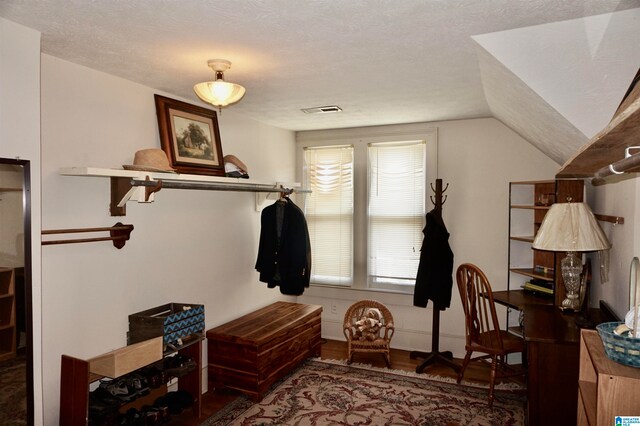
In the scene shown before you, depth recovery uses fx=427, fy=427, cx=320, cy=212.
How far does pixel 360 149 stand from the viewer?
469cm

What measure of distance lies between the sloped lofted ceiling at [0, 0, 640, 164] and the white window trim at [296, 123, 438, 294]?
5.25ft

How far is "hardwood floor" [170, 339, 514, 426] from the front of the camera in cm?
320

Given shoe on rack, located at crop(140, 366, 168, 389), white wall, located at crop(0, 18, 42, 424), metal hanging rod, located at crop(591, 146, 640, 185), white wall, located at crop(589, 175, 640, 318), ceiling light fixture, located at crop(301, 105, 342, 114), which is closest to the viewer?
metal hanging rod, located at crop(591, 146, 640, 185)

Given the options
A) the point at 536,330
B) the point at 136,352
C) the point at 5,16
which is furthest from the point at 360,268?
the point at 5,16

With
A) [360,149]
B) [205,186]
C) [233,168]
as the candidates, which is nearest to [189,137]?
[233,168]

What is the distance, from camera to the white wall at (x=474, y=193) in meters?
4.07

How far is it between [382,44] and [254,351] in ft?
7.74

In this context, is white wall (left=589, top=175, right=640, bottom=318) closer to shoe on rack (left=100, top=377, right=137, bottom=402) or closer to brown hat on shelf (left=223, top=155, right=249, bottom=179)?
brown hat on shelf (left=223, top=155, right=249, bottom=179)

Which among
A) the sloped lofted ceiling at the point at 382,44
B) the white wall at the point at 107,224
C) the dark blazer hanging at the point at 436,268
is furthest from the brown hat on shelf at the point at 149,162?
the dark blazer hanging at the point at 436,268

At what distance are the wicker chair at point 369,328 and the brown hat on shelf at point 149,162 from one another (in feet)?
7.64

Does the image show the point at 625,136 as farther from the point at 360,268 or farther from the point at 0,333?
the point at 360,268

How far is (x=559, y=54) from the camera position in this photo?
1.97 metres

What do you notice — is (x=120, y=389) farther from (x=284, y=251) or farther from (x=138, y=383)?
(x=284, y=251)

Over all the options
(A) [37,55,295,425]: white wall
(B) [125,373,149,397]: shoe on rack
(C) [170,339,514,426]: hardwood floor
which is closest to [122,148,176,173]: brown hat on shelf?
(A) [37,55,295,425]: white wall
